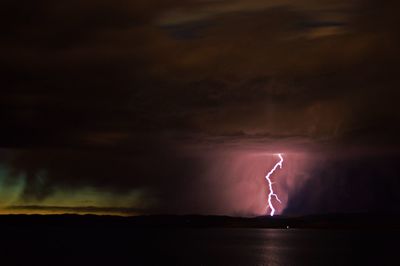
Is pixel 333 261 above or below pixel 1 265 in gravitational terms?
above

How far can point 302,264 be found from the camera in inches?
4970

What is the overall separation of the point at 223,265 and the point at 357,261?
1262 inches

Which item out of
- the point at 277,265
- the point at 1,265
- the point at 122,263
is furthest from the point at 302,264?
the point at 1,265

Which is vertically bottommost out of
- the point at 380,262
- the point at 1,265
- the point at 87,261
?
the point at 1,265

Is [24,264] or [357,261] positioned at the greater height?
[357,261]

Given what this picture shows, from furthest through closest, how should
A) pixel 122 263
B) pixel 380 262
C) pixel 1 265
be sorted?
pixel 380 262 < pixel 122 263 < pixel 1 265

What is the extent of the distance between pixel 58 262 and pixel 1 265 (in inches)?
613

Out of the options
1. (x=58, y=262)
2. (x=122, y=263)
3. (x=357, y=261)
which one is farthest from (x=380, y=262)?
(x=58, y=262)

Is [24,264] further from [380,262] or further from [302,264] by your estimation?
[380,262]

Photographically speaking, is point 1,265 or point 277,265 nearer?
point 1,265

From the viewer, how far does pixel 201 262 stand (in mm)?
122938

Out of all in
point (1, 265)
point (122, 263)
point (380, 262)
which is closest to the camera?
point (1, 265)

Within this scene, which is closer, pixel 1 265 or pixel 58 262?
pixel 1 265

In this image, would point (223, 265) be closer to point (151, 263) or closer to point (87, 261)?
point (151, 263)
